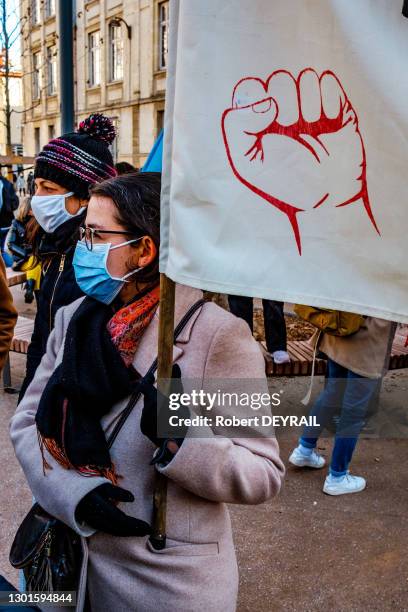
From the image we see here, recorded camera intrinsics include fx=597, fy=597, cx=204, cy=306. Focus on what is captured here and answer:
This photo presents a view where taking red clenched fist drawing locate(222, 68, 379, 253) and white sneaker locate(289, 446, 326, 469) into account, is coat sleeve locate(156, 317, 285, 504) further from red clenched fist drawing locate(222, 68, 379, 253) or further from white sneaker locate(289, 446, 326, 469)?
white sneaker locate(289, 446, 326, 469)

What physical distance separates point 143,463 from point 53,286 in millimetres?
1325

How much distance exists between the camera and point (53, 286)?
8.77 ft

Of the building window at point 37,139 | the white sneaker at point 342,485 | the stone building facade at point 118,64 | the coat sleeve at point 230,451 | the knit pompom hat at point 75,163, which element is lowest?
the white sneaker at point 342,485

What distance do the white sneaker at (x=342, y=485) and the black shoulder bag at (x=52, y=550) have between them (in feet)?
7.64

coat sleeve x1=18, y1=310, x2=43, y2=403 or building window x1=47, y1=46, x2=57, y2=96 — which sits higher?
building window x1=47, y1=46, x2=57, y2=96

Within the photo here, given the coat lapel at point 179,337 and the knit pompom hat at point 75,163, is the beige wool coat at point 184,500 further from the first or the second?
the knit pompom hat at point 75,163

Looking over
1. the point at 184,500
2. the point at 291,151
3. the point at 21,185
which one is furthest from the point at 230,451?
the point at 21,185

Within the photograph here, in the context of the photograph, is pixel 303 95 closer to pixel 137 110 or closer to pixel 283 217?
pixel 283 217

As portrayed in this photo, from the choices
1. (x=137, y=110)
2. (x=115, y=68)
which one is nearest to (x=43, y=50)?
(x=115, y=68)

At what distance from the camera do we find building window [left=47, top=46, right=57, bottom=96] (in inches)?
1203

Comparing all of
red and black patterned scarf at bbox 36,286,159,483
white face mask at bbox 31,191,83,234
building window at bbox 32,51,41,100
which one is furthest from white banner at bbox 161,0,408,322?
building window at bbox 32,51,41,100

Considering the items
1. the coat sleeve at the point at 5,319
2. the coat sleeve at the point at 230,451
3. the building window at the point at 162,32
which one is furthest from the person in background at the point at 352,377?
the building window at the point at 162,32

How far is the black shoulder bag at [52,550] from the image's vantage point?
156 centimetres

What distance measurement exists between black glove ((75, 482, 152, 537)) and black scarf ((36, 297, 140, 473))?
77 mm
